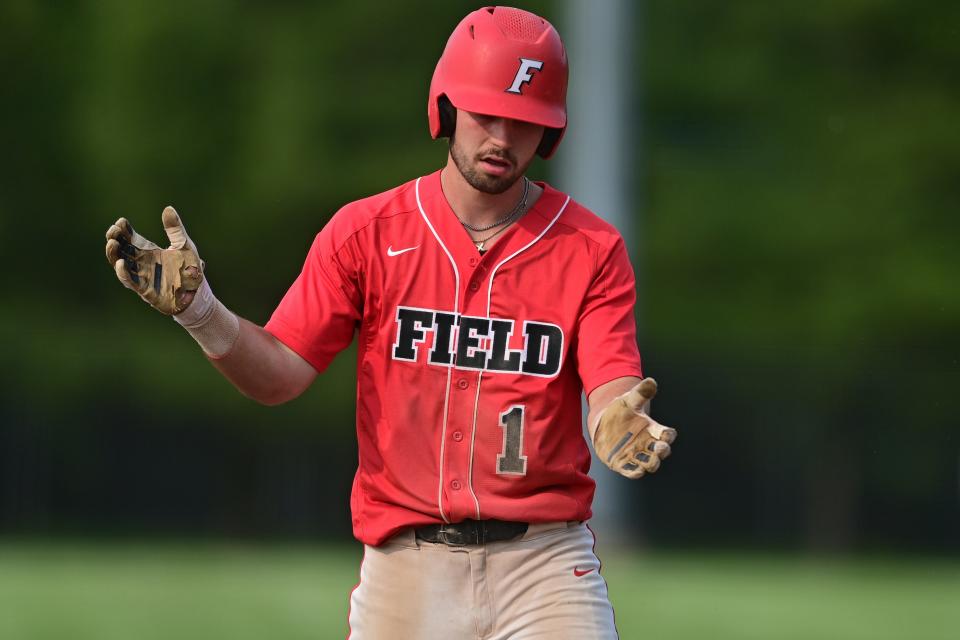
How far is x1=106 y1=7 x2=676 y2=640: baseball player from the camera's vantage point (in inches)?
175

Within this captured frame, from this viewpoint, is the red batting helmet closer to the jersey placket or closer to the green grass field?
the jersey placket

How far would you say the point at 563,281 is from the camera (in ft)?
14.9

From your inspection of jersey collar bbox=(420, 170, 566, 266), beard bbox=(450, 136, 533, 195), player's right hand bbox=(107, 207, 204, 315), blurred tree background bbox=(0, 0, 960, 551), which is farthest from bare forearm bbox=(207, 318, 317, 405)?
blurred tree background bbox=(0, 0, 960, 551)

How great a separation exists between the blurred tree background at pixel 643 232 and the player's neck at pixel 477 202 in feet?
54.9

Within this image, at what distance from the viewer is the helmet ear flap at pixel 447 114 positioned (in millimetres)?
4688

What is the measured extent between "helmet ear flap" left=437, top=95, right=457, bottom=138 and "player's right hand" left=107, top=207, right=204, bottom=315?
805 mm

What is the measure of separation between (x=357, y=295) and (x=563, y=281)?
544 mm

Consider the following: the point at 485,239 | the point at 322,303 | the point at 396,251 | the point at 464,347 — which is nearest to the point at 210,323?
the point at 322,303

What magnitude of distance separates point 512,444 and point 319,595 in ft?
29.2

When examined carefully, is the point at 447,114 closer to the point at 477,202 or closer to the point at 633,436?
the point at 477,202

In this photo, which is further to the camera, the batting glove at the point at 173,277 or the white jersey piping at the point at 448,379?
the white jersey piping at the point at 448,379

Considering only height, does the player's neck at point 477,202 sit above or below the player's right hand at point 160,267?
A: above

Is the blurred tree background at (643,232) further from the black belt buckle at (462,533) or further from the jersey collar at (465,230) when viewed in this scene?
the black belt buckle at (462,533)

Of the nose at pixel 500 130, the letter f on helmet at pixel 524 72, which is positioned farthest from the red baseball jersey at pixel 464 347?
the letter f on helmet at pixel 524 72
